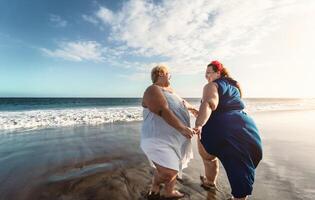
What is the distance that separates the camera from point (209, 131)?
130 inches

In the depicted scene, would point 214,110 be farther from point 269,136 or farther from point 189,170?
point 269,136

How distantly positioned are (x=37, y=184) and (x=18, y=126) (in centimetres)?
846

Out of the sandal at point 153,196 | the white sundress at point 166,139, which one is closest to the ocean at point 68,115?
the sandal at point 153,196

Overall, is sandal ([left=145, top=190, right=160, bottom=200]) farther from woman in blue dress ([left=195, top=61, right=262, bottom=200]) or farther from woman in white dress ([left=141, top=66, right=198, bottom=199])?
woman in blue dress ([left=195, top=61, right=262, bottom=200])

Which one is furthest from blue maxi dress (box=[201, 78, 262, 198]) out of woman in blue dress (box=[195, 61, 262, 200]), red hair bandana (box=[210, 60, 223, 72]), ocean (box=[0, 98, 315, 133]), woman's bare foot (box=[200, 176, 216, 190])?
ocean (box=[0, 98, 315, 133])

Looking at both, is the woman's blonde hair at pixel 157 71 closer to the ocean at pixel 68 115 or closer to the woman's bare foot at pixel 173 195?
the woman's bare foot at pixel 173 195

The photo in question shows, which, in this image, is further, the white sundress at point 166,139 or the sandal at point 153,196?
the sandal at point 153,196

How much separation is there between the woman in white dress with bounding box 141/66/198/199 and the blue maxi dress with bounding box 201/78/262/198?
350 mm

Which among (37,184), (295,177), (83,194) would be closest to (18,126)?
(37,184)

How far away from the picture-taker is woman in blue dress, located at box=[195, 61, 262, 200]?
299 cm

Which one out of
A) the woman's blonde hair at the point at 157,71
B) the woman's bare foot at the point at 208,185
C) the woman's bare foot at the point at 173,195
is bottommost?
the woman's bare foot at the point at 208,185

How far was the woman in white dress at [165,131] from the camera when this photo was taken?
3176 millimetres

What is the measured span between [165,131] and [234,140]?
86 cm

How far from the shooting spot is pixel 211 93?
310cm
